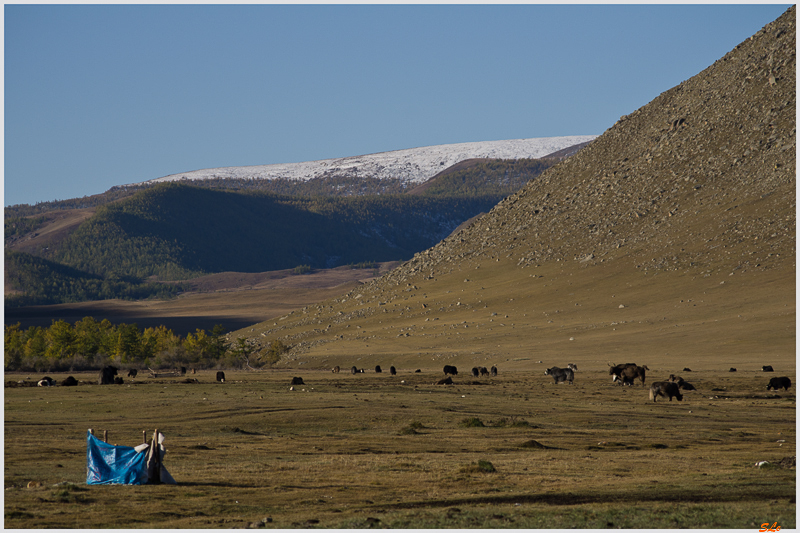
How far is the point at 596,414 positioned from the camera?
38688 millimetres

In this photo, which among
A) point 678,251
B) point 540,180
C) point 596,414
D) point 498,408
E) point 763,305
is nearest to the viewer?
point 596,414

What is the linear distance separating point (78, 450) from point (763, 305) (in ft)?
260

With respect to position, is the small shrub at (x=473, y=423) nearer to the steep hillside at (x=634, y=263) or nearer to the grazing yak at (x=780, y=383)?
the grazing yak at (x=780, y=383)

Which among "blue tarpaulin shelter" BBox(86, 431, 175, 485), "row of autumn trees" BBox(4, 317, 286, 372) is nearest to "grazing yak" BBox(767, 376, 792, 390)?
"blue tarpaulin shelter" BBox(86, 431, 175, 485)

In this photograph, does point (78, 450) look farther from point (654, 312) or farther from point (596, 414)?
point (654, 312)

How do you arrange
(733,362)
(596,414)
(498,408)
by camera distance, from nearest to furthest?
(596,414)
(498,408)
(733,362)

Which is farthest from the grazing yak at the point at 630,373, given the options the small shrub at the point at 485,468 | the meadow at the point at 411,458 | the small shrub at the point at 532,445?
the small shrub at the point at 485,468

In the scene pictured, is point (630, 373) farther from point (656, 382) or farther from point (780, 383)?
point (780, 383)

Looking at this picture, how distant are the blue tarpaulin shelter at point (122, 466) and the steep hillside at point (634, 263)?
5272 centimetres

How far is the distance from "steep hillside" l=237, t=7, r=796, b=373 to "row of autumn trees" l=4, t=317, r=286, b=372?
24.2ft

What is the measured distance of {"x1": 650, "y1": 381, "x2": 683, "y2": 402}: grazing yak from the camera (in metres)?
45.2

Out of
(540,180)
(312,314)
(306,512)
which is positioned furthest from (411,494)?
(540,180)

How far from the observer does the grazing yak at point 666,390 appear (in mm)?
45156

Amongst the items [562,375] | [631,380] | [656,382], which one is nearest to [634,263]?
[562,375]
